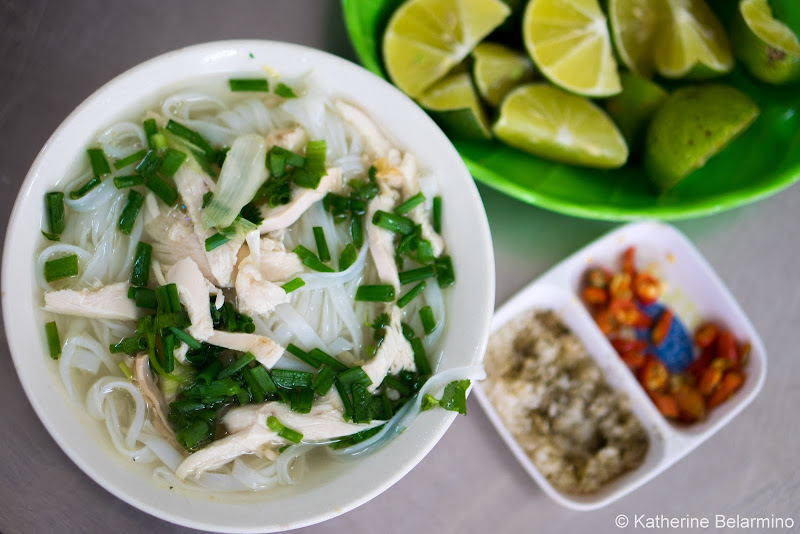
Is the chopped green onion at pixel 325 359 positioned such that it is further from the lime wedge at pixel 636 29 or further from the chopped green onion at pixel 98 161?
the lime wedge at pixel 636 29

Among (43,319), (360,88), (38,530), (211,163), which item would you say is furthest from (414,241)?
(38,530)

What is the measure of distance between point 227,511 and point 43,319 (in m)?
0.65

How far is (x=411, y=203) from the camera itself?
1.69 metres

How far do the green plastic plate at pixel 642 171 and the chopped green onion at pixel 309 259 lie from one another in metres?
0.68

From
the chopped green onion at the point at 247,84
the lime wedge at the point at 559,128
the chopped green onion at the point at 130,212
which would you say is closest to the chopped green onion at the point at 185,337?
the chopped green onion at the point at 130,212

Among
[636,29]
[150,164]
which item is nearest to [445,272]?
[150,164]

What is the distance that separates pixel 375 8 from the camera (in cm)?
218

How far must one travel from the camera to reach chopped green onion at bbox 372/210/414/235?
1.67 metres

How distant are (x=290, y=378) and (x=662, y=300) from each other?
156cm

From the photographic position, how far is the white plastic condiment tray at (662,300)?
6.72 feet

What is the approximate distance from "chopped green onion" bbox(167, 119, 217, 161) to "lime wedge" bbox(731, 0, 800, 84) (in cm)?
186

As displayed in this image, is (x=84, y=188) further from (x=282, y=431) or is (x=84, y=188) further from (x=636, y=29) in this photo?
(x=636, y=29)

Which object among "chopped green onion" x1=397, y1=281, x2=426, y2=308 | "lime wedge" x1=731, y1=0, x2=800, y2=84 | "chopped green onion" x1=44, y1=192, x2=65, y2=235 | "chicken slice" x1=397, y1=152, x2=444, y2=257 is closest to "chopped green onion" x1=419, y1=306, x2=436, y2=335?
"chopped green onion" x1=397, y1=281, x2=426, y2=308

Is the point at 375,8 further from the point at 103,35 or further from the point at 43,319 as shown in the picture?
the point at 43,319
